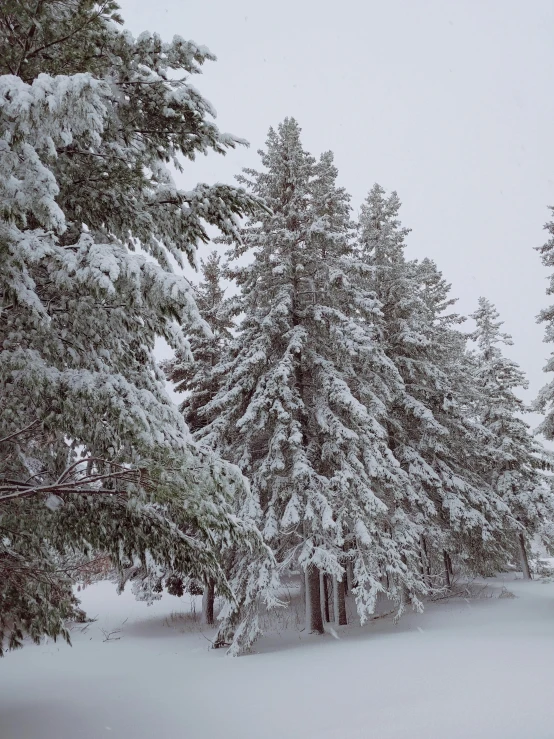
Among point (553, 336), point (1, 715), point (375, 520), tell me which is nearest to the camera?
point (1, 715)

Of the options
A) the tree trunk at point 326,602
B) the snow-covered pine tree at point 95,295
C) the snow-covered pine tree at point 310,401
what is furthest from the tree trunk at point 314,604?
the snow-covered pine tree at point 95,295

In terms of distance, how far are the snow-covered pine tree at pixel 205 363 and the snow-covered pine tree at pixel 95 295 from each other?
9.50 metres

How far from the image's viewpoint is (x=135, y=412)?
4.98m

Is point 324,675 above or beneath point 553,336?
beneath

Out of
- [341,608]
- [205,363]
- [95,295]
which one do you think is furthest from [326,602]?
[95,295]

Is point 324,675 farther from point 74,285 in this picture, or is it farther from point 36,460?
point 74,285

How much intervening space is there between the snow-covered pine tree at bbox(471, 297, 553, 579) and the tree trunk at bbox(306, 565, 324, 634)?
34.8 ft

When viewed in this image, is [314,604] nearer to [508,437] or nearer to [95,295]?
[95,295]

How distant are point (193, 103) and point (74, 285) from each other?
2.64m

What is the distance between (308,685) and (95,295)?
712 cm

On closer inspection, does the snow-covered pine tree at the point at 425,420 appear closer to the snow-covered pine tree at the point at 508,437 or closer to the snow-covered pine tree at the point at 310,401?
the snow-covered pine tree at the point at 310,401

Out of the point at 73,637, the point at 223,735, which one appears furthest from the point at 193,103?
the point at 73,637

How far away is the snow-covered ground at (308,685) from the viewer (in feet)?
19.8

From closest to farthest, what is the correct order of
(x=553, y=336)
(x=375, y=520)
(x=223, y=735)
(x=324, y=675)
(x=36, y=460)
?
(x=223, y=735) < (x=36, y=460) < (x=324, y=675) < (x=375, y=520) < (x=553, y=336)
